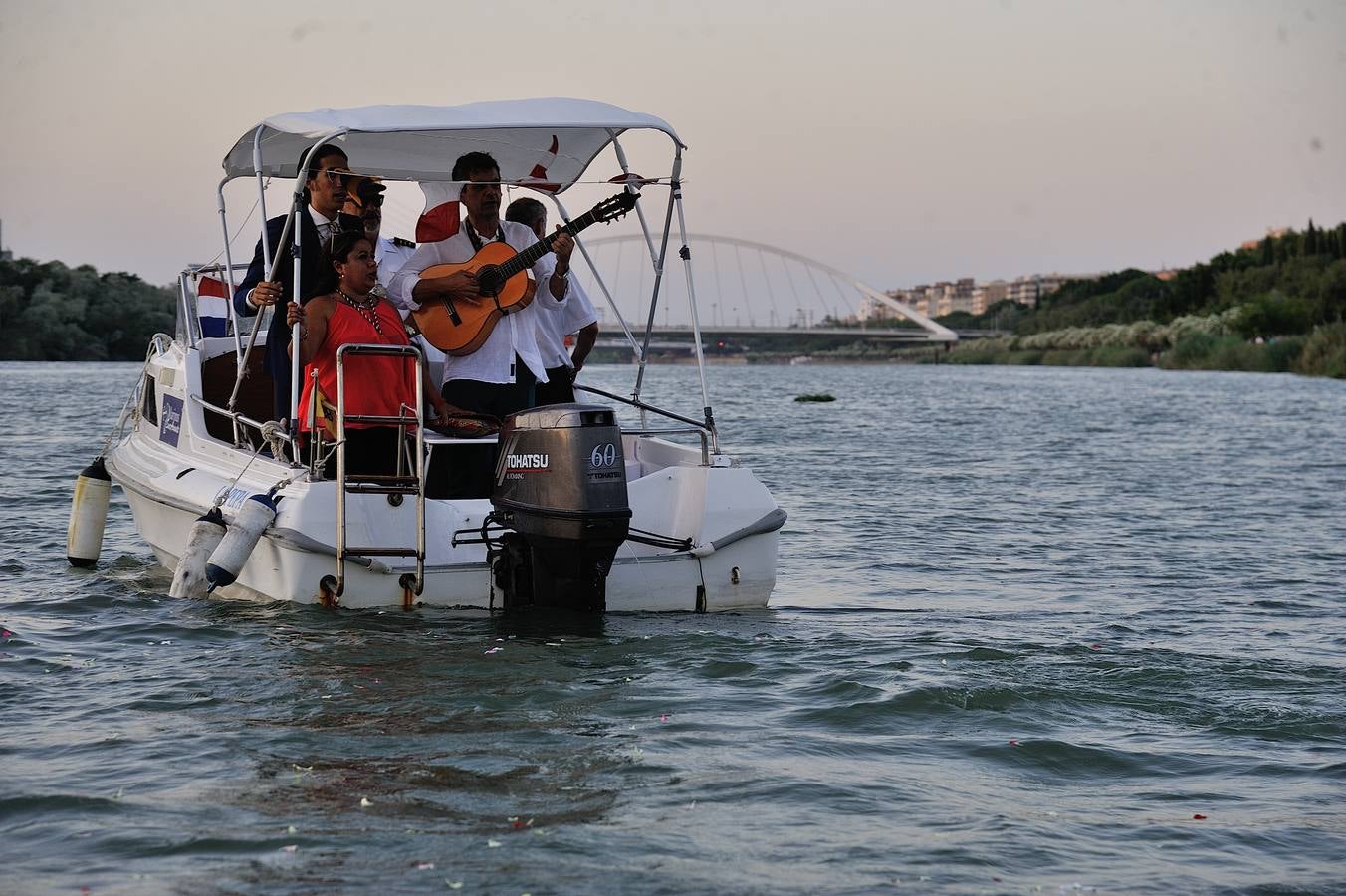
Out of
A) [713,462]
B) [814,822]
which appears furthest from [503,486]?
[814,822]

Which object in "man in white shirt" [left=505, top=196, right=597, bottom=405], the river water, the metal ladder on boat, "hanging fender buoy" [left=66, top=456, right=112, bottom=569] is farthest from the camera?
"hanging fender buoy" [left=66, top=456, right=112, bottom=569]

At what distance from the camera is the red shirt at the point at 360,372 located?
23.5ft

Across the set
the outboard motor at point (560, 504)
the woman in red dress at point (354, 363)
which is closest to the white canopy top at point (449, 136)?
the woman in red dress at point (354, 363)

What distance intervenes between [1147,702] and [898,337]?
108 metres

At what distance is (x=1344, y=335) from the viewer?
212 feet

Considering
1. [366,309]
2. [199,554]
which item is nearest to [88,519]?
[199,554]

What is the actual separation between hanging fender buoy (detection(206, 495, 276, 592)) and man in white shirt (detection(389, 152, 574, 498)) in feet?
3.01

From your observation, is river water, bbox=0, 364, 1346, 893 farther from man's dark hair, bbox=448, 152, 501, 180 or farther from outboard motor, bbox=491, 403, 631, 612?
man's dark hair, bbox=448, 152, 501, 180

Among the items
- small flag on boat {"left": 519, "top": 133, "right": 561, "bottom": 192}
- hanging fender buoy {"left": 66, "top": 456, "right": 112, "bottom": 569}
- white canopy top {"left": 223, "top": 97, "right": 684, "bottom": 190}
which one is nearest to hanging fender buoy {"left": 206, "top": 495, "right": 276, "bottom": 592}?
white canopy top {"left": 223, "top": 97, "right": 684, "bottom": 190}

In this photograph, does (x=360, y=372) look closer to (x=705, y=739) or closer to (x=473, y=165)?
(x=473, y=165)

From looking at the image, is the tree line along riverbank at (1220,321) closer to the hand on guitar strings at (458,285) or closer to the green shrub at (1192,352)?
the green shrub at (1192,352)

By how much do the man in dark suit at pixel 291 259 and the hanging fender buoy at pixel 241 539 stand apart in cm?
80

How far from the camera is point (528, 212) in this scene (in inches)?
320

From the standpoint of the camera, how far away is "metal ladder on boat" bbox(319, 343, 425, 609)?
663 centimetres
